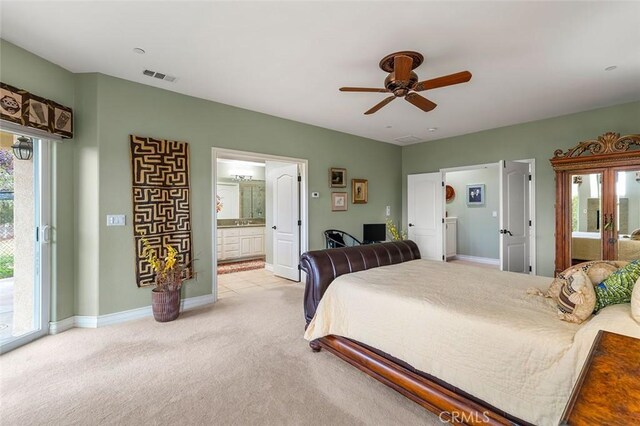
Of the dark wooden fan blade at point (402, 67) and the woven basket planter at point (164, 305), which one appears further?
the woven basket planter at point (164, 305)

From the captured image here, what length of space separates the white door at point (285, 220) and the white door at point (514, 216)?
3.14 meters

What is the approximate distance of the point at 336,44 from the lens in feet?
8.29

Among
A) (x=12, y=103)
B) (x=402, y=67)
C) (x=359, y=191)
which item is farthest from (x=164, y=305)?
(x=359, y=191)

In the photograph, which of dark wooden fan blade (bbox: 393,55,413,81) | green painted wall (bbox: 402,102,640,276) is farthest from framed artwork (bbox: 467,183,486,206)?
dark wooden fan blade (bbox: 393,55,413,81)

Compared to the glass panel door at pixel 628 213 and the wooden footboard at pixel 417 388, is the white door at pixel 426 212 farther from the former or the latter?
the wooden footboard at pixel 417 388

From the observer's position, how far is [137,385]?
6.88 feet

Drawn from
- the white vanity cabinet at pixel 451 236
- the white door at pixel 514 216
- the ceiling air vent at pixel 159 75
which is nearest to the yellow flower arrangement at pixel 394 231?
the white vanity cabinet at pixel 451 236

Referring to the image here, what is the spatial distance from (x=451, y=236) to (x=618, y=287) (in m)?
5.87

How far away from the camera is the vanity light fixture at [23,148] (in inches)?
109

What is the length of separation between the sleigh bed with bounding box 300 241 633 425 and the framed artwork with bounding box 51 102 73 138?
108 inches

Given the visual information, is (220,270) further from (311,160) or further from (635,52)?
(635,52)

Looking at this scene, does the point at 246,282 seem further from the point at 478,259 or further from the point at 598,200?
the point at 478,259

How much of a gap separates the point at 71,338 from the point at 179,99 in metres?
2.80

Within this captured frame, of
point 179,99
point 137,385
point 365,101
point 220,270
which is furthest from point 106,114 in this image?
point 220,270
